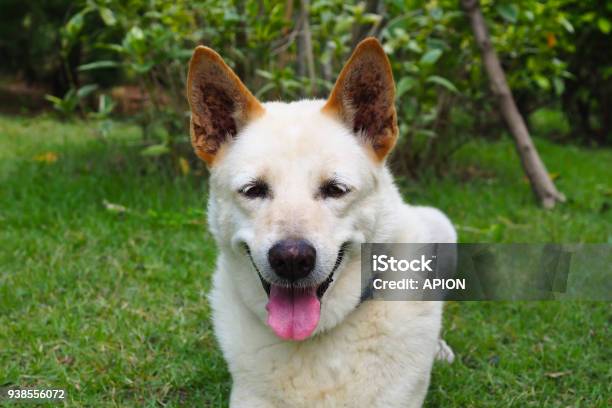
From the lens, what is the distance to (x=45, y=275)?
384cm

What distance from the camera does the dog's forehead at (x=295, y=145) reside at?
7.51ft

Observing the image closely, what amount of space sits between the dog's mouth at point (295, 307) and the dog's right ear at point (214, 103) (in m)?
0.50

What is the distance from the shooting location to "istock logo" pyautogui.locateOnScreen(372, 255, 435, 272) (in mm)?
2480

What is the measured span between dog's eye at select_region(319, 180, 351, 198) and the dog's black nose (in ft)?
0.78

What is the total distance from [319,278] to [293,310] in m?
0.17

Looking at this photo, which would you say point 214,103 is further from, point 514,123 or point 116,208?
point 514,123

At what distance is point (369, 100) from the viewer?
99.3 inches

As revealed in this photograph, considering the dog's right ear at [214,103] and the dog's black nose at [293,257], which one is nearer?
the dog's black nose at [293,257]

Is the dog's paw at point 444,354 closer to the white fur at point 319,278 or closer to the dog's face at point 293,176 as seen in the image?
the white fur at point 319,278

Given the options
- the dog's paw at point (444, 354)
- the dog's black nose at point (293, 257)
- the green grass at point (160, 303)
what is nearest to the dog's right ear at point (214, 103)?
the dog's black nose at point (293, 257)

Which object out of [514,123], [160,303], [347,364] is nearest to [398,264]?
[347,364]

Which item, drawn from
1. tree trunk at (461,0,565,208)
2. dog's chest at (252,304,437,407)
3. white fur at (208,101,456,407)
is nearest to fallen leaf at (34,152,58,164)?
tree trunk at (461,0,565,208)

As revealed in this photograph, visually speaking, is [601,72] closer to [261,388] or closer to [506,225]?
[506,225]

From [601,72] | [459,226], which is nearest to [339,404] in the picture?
[459,226]
